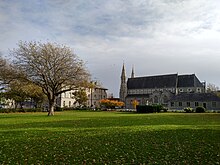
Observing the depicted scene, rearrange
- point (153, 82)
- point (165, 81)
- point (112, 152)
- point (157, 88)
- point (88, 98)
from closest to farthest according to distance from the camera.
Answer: point (112, 152) < point (165, 81) < point (157, 88) < point (153, 82) < point (88, 98)

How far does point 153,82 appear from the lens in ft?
337

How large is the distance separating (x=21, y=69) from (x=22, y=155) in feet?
93.1

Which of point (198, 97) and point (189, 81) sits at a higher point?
point (189, 81)

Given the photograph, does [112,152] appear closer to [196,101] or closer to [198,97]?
[196,101]

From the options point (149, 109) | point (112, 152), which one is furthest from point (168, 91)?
point (112, 152)

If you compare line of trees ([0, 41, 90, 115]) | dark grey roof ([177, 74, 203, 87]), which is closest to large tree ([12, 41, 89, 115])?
line of trees ([0, 41, 90, 115])

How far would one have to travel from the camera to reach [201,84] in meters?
92.9

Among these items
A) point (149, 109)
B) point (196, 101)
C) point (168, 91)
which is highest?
point (168, 91)

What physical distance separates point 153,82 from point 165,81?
5.75 meters

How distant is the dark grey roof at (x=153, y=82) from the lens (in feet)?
319

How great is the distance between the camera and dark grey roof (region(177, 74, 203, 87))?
91.8 m

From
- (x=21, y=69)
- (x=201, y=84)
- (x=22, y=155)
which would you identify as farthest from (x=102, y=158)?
(x=201, y=84)

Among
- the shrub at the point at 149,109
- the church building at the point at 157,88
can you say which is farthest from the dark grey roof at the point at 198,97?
the shrub at the point at 149,109

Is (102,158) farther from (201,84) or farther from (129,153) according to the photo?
(201,84)
